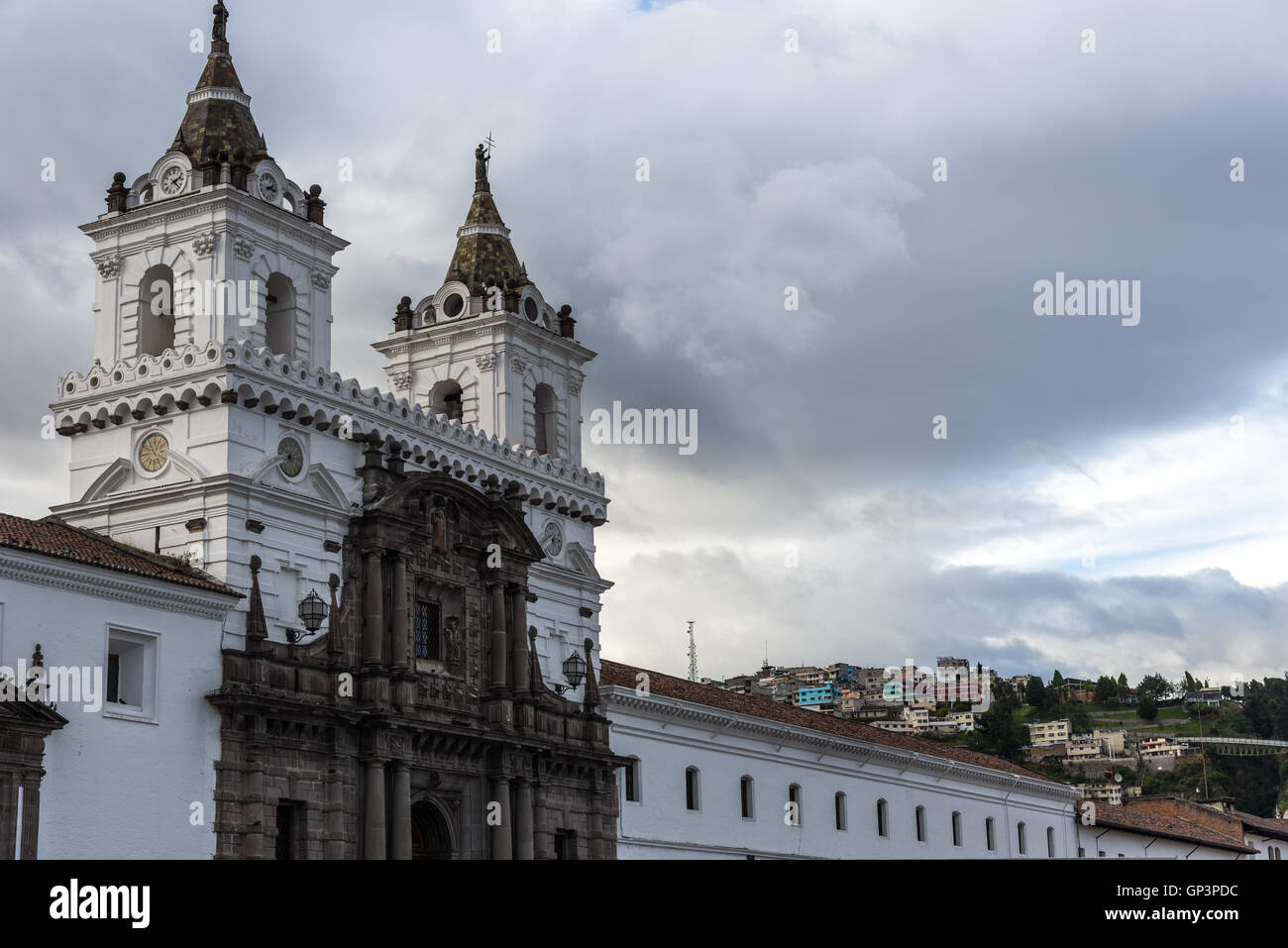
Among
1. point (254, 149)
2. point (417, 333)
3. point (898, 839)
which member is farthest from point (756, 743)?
point (254, 149)

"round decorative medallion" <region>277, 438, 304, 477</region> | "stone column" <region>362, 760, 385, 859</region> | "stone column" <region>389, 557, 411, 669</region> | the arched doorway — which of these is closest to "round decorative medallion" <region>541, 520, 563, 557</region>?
"stone column" <region>389, 557, 411, 669</region>

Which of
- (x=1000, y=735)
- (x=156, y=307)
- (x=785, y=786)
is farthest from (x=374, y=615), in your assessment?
(x=1000, y=735)

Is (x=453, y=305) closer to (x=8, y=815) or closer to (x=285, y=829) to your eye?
(x=285, y=829)

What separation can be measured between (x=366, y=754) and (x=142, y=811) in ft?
18.6

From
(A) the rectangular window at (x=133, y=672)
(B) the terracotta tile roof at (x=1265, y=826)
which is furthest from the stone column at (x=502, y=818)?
(B) the terracotta tile roof at (x=1265, y=826)

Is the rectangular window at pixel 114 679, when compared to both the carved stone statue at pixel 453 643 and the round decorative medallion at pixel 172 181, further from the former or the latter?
the round decorative medallion at pixel 172 181

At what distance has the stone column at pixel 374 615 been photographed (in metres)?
34.5

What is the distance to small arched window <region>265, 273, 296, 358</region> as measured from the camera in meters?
36.2

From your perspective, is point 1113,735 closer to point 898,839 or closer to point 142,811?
point 898,839

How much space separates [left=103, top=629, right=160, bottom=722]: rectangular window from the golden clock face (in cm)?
458

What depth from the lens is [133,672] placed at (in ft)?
98.9

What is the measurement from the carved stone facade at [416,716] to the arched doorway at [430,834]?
4 centimetres

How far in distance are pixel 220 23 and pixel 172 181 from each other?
461 cm
